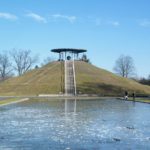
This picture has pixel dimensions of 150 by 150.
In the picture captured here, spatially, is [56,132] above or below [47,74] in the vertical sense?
below

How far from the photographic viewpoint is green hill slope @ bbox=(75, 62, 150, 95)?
350 feet

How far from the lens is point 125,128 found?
26.0m

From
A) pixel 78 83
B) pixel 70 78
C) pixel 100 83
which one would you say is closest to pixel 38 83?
pixel 70 78

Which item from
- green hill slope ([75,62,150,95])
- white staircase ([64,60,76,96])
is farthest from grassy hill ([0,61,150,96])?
white staircase ([64,60,76,96])

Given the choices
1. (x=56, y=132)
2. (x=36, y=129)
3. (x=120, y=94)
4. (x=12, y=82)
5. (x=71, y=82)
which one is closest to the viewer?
(x=56, y=132)

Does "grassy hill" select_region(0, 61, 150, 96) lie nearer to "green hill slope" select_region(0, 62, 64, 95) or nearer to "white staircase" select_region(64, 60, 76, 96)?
"green hill slope" select_region(0, 62, 64, 95)

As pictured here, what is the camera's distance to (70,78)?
388ft

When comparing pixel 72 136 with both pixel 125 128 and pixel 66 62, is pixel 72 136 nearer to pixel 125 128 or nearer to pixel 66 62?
pixel 125 128

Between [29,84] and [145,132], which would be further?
[29,84]

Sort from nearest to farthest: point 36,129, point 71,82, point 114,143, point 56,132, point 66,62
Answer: point 114,143
point 56,132
point 36,129
point 71,82
point 66,62

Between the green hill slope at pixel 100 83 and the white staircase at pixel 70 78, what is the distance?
1240mm

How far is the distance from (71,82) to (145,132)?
89.8m

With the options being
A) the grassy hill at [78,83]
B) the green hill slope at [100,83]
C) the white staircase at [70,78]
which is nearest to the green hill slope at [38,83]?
the grassy hill at [78,83]

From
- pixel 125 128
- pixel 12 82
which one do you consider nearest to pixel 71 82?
pixel 12 82
